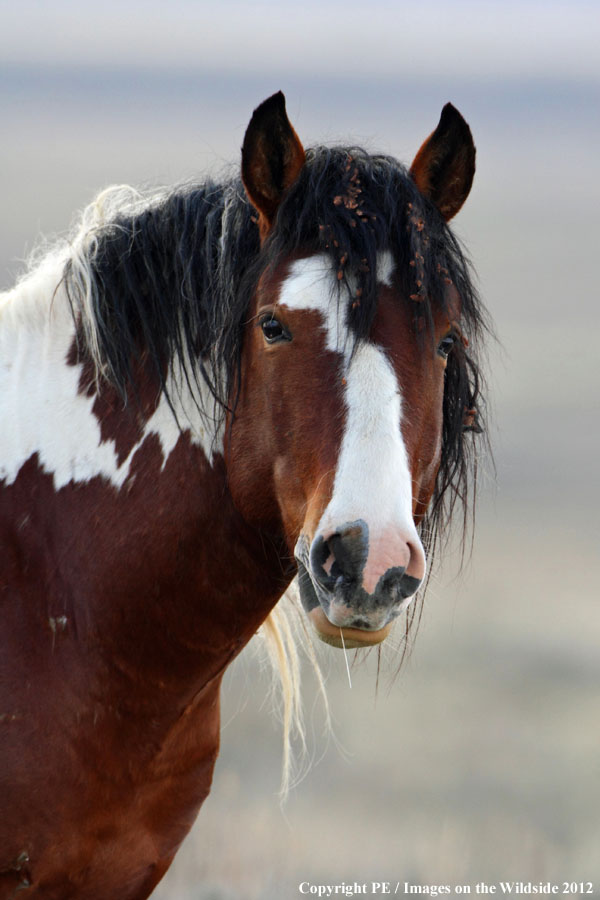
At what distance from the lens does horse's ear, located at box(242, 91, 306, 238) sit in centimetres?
254

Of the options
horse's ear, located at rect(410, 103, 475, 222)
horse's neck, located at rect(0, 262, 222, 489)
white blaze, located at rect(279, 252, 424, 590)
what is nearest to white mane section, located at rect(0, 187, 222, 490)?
horse's neck, located at rect(0, 262, 222, 489)

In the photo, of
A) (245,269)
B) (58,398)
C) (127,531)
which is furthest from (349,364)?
(58,398)

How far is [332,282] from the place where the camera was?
2.46 m

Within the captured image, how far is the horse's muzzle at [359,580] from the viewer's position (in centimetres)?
215

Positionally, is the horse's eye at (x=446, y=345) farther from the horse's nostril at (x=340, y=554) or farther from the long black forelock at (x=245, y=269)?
the horse's nostril at (x=340, y=554)

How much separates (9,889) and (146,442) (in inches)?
48.7

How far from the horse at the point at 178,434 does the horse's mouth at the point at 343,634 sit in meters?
0.02

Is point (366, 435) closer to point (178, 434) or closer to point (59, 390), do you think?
point (178, 434)

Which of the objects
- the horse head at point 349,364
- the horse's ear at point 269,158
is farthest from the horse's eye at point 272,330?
the horse's ear at point 269,158

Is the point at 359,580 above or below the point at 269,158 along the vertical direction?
below

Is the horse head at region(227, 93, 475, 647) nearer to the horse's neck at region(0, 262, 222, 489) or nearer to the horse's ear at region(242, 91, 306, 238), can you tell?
the horse's ear at region(242, 91, 306, 238)

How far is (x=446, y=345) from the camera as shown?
8.59 feet

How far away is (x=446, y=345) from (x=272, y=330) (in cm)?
46

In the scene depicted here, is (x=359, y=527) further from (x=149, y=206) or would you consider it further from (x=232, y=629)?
(x=149, y=206)
